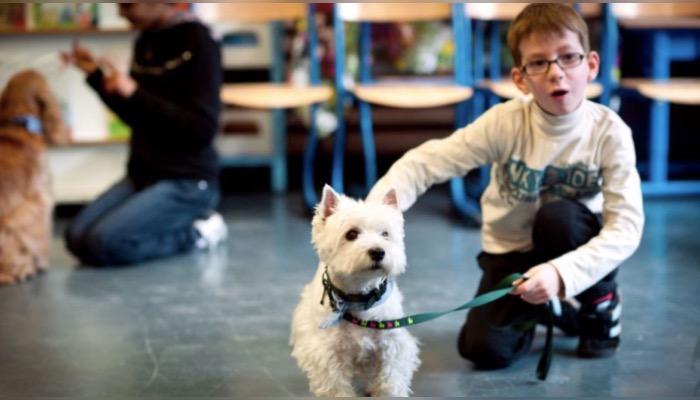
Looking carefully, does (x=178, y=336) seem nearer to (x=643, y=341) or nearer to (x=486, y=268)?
(x=486, y=268)

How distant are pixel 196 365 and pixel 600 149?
119cm

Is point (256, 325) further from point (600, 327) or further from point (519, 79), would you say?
point (519, 79)

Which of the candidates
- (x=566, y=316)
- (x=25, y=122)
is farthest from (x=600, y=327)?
(x=25, y=122)

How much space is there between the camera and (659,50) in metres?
4.79

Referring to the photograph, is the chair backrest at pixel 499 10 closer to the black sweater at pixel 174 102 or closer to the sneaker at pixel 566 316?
the black sweater at pixel 174 102

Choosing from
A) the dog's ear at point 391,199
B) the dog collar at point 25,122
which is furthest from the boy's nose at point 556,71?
the dog collar at point 25,122

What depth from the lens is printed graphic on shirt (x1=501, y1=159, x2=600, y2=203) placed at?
7.83 ft

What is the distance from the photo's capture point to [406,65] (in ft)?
19.6

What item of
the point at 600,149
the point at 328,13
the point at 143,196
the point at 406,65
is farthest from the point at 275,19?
the point at 600,149

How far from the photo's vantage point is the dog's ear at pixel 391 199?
6.26ft

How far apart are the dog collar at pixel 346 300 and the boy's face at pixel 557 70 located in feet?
2.08

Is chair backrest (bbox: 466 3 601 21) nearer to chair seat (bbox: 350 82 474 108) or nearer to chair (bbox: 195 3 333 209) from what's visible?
chair seat (bbox: 350 82 474 108)

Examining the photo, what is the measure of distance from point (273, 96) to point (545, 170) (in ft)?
8.01

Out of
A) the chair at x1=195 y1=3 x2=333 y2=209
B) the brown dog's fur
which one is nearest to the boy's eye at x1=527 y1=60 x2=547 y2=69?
the brown dog's fur
